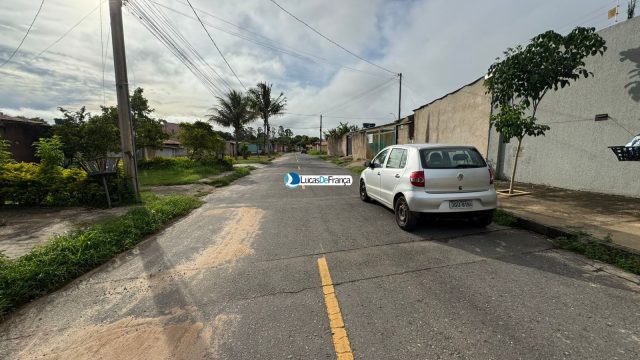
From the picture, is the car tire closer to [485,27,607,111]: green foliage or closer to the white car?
the white car

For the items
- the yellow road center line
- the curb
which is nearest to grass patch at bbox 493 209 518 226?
the curb

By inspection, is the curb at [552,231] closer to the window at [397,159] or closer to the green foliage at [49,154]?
the window at [397,159]

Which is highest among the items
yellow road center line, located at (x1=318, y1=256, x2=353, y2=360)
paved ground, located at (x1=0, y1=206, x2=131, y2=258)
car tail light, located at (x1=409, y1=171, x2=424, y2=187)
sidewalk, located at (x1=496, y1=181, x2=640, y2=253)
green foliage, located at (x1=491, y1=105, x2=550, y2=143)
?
green foliage, located at (x1=491, y1=105, x2=550, y2=143)

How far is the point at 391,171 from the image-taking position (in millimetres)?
6078

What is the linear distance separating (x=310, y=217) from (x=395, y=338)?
4293mm

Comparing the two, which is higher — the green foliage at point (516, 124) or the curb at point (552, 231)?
the green foliage at point (516, 124)

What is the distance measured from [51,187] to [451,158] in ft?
30.3

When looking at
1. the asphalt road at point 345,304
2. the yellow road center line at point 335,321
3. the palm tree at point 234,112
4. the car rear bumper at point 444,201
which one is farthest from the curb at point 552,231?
the palm tree at point 234,112

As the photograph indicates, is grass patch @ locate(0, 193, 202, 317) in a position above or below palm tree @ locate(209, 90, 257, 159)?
below

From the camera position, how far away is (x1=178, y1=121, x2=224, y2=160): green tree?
734 inches

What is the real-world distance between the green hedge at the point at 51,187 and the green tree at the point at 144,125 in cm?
1206

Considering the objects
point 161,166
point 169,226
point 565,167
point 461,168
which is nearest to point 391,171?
point 461,168

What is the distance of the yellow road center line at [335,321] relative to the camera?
2.27 m

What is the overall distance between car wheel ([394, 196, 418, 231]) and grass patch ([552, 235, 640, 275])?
2087mm
